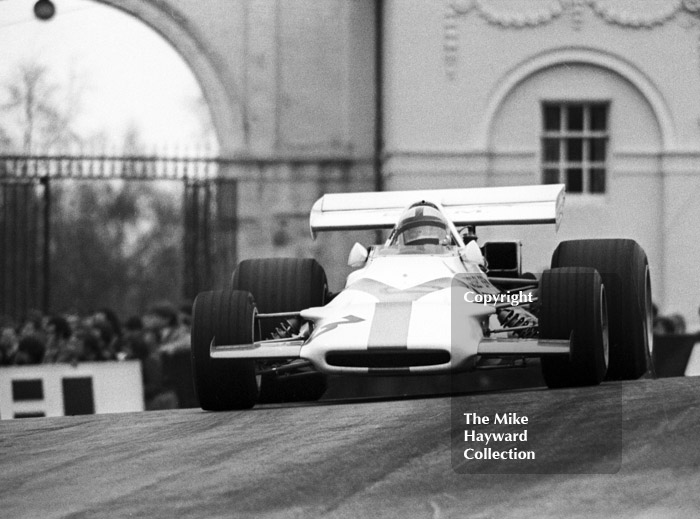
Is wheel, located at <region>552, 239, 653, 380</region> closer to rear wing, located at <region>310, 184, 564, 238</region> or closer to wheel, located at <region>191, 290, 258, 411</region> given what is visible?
rear wing, located at <region>310, 184, 564, 238</region>

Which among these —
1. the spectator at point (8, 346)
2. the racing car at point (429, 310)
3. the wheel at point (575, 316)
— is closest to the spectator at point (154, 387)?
the spectator at point (8, 346)

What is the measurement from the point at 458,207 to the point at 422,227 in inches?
38.5

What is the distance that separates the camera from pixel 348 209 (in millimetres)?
10734

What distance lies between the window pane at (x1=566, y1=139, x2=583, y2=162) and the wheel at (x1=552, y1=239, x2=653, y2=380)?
982cm

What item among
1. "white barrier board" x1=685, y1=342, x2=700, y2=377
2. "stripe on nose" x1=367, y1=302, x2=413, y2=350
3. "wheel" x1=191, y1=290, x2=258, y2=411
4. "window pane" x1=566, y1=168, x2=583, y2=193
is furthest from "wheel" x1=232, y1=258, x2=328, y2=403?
"window pane" x1=566, y1=168, x2=583, y2=193

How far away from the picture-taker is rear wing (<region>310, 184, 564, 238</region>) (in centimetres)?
1023

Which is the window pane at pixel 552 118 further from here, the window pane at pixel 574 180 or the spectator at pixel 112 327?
the spectator at pixel 112 327

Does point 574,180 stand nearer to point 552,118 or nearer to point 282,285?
point 552,118

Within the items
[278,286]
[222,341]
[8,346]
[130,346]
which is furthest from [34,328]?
[222,341]

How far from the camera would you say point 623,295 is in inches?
373

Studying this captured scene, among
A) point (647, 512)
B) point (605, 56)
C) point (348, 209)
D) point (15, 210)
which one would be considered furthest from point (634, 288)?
point (15, 210)

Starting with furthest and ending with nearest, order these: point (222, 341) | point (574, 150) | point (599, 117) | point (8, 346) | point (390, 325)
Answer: point (599, 117), point (574, 150), point (8, 346), point (222, 341), point (390, 325)

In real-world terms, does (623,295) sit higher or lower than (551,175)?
lower

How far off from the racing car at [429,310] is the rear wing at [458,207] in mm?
10
